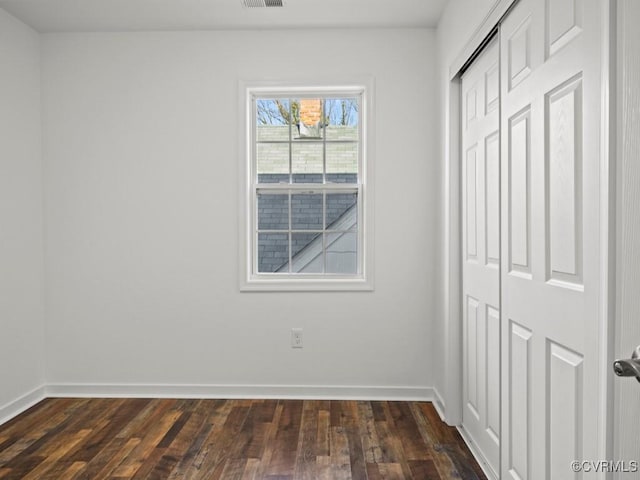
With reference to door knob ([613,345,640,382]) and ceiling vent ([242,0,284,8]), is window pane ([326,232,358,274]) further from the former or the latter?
door knob ([613,345,640,382])

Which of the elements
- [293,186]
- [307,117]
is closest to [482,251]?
[293,186]

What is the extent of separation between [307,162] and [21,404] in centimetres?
258

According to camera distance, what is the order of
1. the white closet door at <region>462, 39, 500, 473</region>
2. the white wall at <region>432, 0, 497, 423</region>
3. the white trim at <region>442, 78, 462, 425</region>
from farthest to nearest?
the white trim at <region>442, 78, 462, 425</region> → the white wall at <region>432, 0, 497, 423</region> → the white closet door at <region>462, 39, 500, 473</region>

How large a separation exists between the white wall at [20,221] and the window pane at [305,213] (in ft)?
6.01

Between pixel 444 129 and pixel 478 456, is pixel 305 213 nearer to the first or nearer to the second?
pixel 444 129

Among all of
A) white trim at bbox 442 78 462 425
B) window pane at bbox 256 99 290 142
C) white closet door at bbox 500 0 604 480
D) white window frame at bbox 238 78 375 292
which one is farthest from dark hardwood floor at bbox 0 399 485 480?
window pane at bbox 256 99 290 142

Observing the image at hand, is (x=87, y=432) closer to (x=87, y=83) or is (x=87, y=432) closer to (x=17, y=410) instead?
(x=17, y=410)

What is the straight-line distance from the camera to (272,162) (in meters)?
3.68

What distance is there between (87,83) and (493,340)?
3216mm

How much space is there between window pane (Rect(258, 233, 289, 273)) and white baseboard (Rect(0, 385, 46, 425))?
1785mm

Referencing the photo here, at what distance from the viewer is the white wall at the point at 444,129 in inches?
113

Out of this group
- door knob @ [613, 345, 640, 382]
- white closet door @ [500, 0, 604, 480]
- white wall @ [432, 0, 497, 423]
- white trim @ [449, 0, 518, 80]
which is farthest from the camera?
white wall @ [432, 0, 497, 423]

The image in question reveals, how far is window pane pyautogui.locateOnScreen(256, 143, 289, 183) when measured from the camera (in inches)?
145

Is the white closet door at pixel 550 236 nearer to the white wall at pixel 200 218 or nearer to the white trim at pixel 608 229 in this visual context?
the white trim at pixel 608 229
